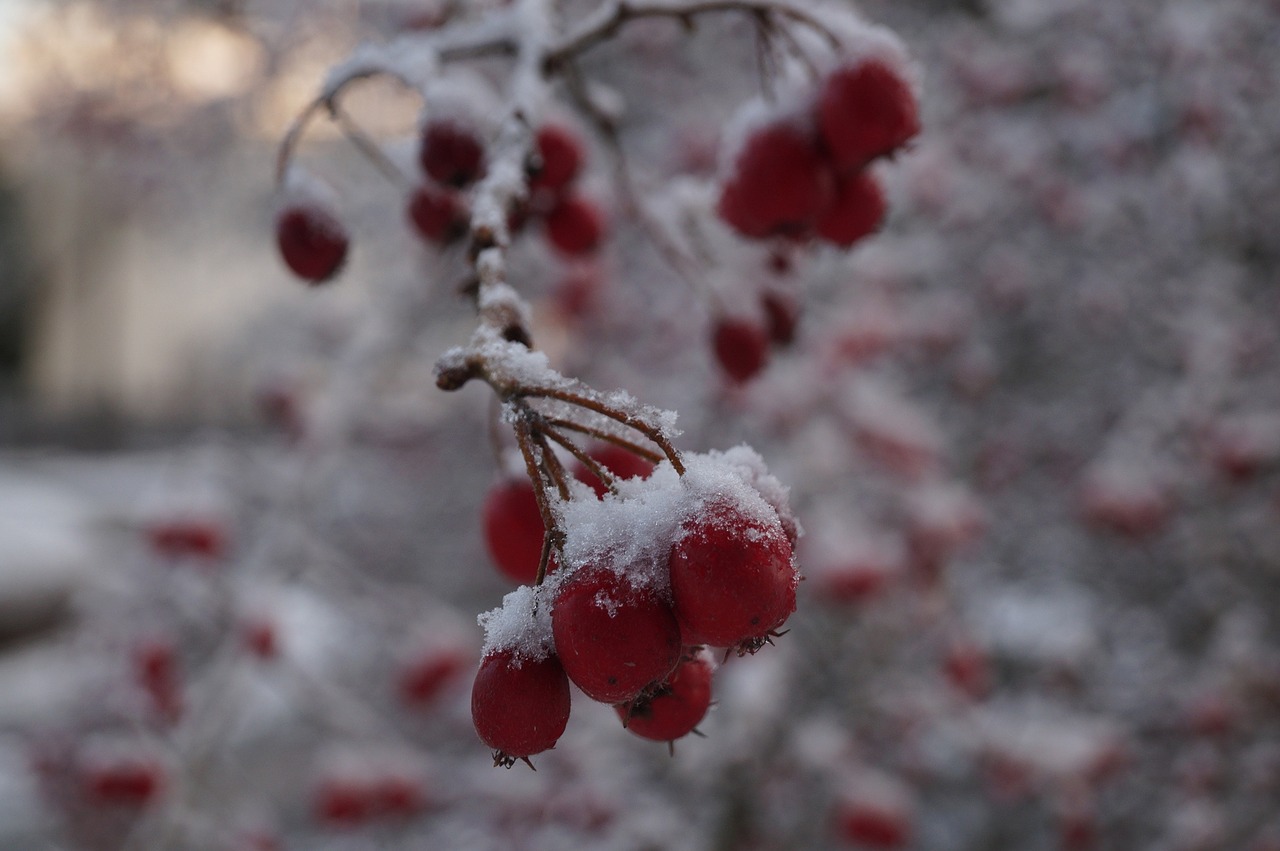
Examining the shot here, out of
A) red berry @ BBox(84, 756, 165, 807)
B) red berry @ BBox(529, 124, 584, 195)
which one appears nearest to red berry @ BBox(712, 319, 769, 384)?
red berry @ BBox(529, 124, 584, 195)

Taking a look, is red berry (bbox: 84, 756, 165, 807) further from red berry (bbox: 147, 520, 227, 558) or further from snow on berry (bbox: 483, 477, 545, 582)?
snow on berry (bbox: 483, 477, 545, 582)

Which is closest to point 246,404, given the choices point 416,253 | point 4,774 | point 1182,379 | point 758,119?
point 4,774

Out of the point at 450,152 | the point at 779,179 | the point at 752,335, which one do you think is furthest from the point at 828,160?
the point at 450,152

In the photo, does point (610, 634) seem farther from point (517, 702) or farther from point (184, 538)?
point (184, 538)

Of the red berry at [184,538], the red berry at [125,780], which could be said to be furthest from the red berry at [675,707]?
the red berry at [125,780]

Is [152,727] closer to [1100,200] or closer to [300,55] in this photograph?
[300,55]
